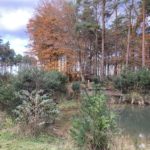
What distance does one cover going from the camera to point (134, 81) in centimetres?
2733

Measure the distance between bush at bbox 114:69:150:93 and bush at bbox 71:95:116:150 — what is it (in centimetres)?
2028

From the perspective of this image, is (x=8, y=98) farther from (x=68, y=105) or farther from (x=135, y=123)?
(x=68, y=105)

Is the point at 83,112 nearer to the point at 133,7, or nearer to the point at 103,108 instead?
the point at 103,108

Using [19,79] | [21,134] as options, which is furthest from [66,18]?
[21,134]

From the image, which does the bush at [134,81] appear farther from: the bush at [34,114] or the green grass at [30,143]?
the green grass at [30,143]

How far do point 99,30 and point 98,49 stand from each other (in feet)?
6.94

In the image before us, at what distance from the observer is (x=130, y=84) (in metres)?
27.4

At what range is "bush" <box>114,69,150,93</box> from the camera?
27.1m

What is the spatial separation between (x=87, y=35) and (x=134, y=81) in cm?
1232

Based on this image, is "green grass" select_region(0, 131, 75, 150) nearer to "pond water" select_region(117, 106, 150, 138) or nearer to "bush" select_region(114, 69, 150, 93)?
"pond water" select_region(117, 106, 150, 138)

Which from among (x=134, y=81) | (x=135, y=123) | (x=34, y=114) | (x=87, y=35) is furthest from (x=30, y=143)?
(x=87, y=35)

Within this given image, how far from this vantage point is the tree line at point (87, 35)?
35.0 m

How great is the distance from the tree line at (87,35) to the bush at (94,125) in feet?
87.1

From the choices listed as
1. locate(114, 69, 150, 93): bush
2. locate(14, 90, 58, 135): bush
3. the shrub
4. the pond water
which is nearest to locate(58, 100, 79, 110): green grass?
the shrub
